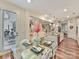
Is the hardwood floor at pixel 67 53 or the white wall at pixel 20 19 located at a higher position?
the white wall at pixel 20 19

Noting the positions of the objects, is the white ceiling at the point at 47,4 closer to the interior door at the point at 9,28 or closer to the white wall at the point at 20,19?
the white wall at the point at 20,19

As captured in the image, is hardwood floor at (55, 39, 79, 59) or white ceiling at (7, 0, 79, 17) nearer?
white ceiling at (7, 0, 79, 17)

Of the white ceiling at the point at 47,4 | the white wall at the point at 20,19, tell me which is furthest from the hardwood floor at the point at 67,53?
the white ceiling at the point at 47,4

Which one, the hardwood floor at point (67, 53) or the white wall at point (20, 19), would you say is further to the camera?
the hardwood floor at point (67, 53)

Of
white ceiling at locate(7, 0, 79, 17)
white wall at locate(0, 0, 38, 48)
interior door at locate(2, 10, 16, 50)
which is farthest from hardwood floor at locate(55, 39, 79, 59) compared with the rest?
white ceiling at locate(7, 0, 79, 17)

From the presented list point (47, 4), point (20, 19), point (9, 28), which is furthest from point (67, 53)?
point (9, 28)

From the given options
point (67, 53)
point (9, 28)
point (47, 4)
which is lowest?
point (67, 53)

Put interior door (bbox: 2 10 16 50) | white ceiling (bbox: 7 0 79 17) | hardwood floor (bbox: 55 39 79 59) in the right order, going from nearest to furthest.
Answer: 1. interior door (bbox: 2 10 16 50)
2. white ceiling (bbox: 7 0 79 17)
3. hardwood floor (bbox: 55 39 79 59)

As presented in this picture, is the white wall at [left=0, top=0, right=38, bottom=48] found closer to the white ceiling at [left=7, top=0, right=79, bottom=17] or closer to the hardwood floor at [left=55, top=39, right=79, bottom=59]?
the white ceiling at [left=7, top=0, right=79, bottom=17]

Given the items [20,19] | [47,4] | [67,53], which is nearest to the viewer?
[47,4]

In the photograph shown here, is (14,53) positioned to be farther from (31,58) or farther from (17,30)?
(17,30)

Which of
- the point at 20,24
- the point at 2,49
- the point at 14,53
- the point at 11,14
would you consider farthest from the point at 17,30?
the point at 14,53

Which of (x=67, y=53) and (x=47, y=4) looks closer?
(x=47, y=4)

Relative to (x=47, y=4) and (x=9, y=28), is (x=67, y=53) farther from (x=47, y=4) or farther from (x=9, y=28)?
(x=9, y=28)
